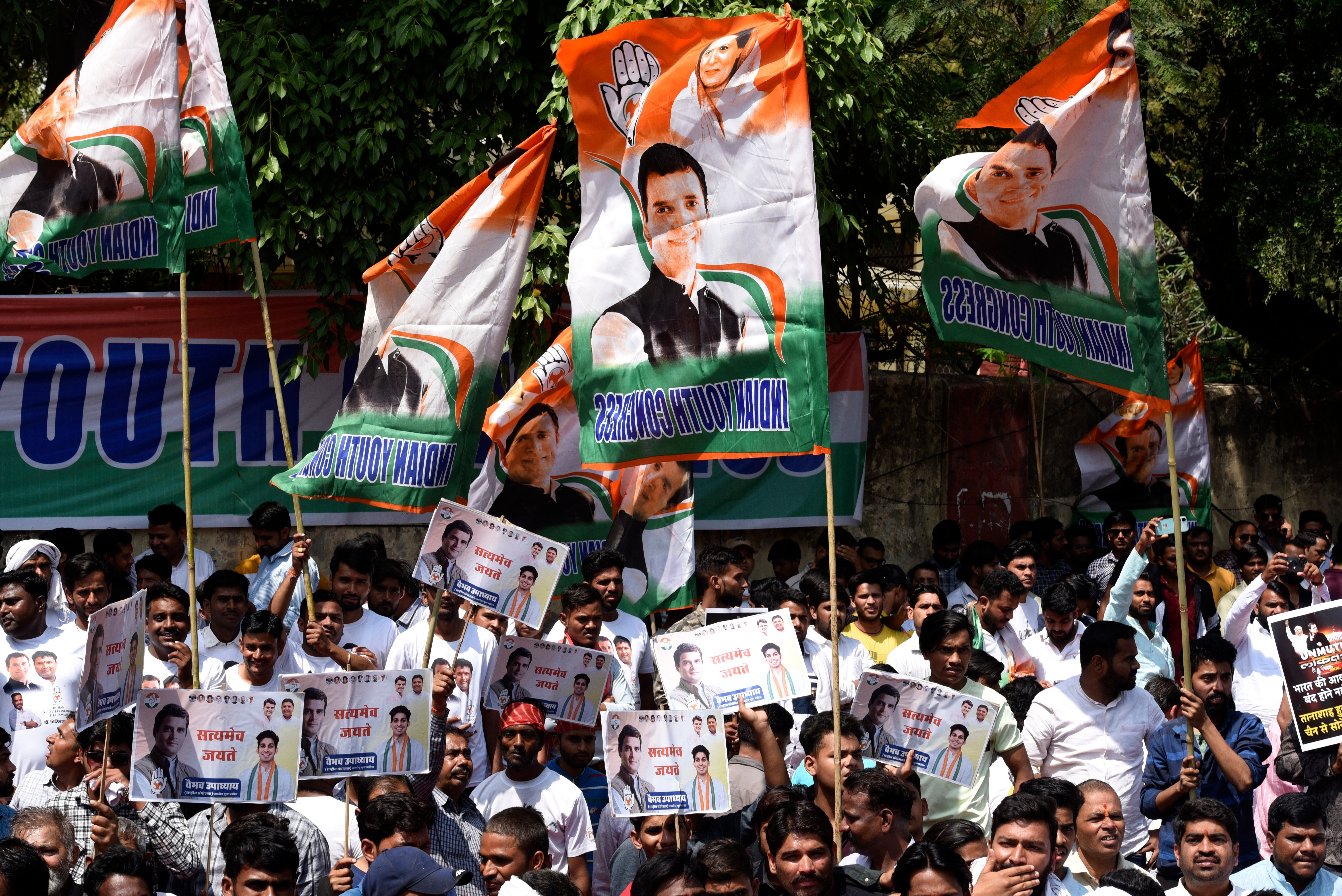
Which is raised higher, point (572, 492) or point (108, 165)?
point (108, 165)

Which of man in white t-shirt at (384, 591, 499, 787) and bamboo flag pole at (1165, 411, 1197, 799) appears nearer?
bamboo flag pole at (1165, 411, 1197, 799)

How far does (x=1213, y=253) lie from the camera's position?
13.1 meters

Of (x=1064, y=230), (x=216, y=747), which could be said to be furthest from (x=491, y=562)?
(x=1064, y=230)

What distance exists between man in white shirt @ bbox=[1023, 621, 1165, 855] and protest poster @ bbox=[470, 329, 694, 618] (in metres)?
2.34

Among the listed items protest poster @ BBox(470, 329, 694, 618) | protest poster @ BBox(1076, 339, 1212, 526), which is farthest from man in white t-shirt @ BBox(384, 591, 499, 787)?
protest poster @ BBox(1076, 339, 1212, 526)

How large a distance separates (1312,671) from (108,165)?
5791 millimetres

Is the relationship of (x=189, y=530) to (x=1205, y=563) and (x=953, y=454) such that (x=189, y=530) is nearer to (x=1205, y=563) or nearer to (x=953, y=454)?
(x=1205, y=563)

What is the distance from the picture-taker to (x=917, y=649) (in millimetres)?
7723

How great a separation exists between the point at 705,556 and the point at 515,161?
104 inches

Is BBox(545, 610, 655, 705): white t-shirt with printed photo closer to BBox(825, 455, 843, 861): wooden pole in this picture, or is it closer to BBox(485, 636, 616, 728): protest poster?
BBox(485, 636, 616, 728): protest poster

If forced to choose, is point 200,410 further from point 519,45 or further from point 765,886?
point 765,886

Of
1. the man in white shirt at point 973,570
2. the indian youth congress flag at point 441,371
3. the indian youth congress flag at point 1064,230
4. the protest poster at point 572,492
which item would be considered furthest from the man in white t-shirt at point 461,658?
the man in white shirt at point 973,570

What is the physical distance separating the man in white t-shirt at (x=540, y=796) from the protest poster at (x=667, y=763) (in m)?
0.41

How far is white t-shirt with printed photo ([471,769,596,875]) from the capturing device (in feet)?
19.5
